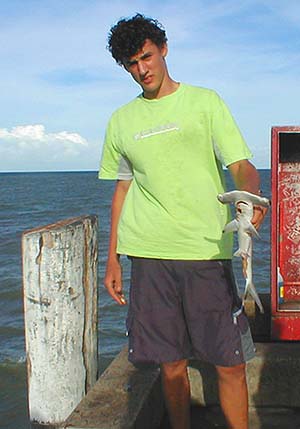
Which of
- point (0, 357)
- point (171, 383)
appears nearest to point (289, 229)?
point (171, 383)

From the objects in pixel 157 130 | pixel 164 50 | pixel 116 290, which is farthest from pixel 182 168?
pixel 116 290

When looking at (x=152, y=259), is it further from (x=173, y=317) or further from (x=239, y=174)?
(x=239, y=174)

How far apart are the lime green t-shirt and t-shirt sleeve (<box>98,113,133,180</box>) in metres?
0.13

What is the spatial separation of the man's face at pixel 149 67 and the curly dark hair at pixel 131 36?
0.03 m

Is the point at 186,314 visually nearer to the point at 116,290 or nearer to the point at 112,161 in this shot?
the point at 116,290

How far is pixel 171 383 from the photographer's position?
11.0 feet

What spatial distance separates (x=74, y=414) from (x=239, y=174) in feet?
4.84

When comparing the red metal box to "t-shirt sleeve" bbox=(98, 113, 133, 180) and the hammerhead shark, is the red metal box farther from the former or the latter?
the hammerhead shark

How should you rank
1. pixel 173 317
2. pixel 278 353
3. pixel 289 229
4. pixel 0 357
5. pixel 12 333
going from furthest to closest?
pixel 12 333 → pixel 0 357 → pixel 289 229 → pixel 278 353 → pixel 173 317

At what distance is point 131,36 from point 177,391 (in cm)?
185

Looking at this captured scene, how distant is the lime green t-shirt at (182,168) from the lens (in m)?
3.00

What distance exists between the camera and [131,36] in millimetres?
3092

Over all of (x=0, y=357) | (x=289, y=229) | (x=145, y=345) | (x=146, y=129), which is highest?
(x=146, y=129)

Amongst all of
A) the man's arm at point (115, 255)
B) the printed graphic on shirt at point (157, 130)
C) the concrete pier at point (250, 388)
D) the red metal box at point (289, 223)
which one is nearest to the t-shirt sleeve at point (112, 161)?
the man's arm at point (115, 255)
